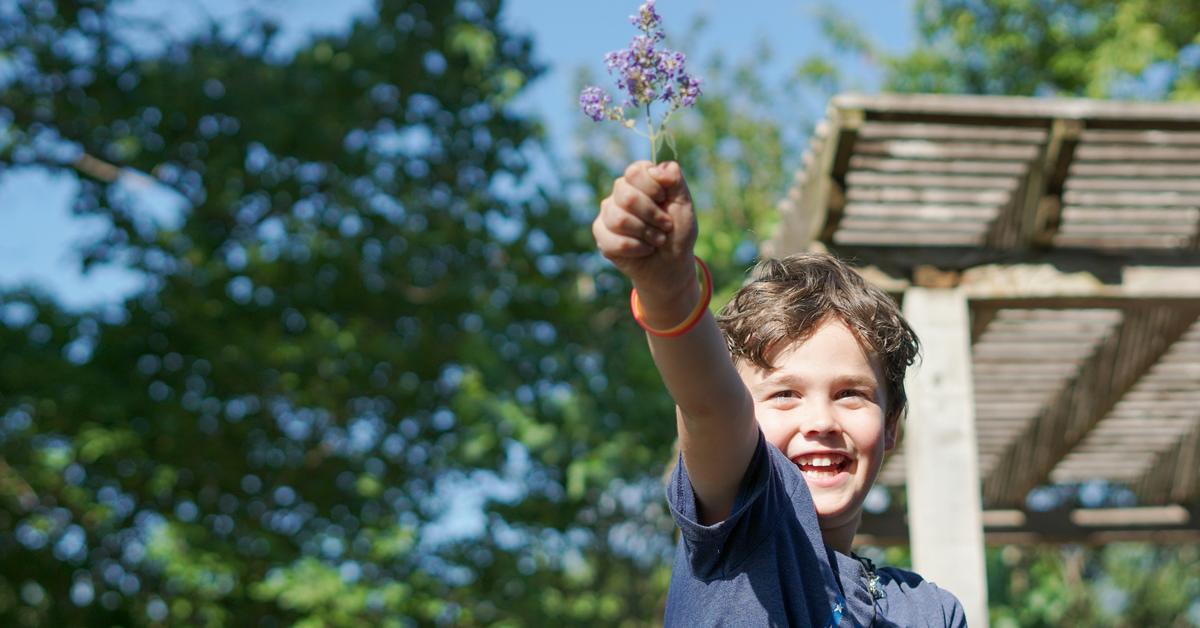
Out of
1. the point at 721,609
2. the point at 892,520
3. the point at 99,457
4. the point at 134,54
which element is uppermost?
the point at 134,54

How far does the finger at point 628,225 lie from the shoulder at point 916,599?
738 millimetres

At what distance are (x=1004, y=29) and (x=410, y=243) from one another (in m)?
6.87

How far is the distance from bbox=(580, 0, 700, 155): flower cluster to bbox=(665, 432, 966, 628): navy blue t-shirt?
0.41 meters

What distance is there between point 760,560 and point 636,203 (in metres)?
0.51

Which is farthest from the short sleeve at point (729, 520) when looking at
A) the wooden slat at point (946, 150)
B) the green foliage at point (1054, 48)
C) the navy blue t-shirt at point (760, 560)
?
the green foliage at point (1054, 48)

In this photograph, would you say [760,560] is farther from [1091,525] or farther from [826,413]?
[1091,525]

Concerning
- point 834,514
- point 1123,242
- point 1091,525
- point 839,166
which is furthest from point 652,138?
point 1091,525

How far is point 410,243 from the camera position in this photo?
1216cm

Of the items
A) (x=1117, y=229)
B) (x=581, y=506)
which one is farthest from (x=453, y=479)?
(x=1117, y=229)

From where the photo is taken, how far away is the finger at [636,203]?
1217 mm

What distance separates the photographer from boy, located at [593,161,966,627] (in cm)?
128

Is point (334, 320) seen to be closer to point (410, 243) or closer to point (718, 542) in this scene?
point (410, 243)

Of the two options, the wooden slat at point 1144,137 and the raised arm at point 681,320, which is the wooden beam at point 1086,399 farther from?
the raised arm at point 681,320

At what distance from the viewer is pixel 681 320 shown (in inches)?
52.2
